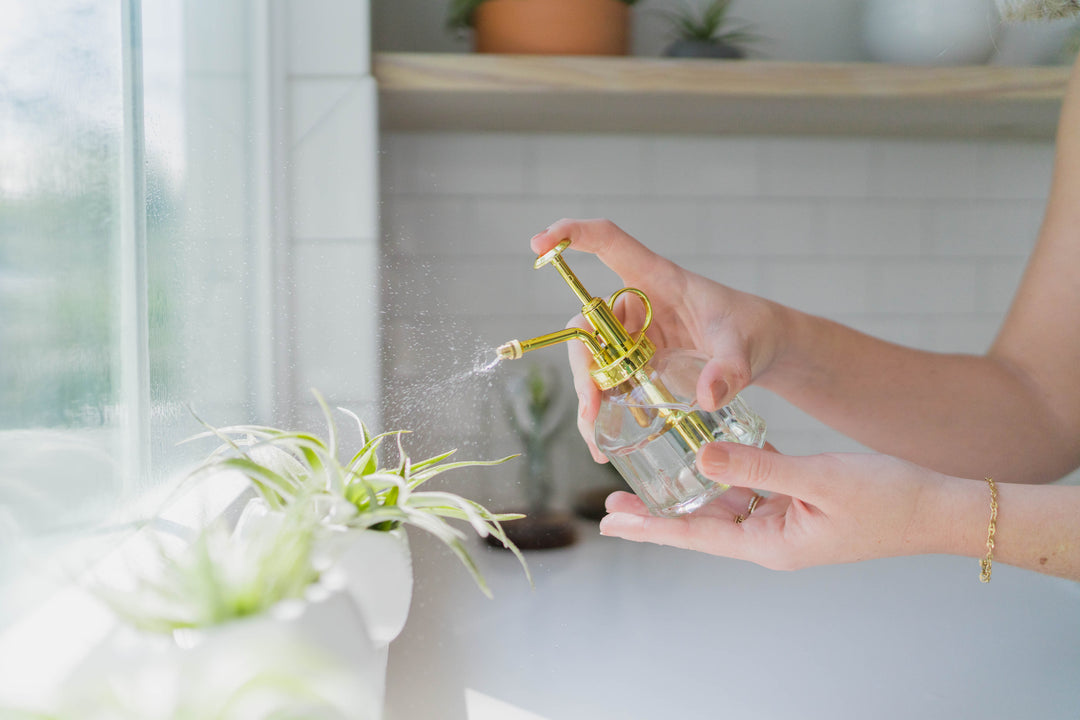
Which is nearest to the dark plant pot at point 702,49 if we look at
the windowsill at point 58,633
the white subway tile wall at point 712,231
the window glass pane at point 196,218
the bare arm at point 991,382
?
the white subway tile wall at point 712,231

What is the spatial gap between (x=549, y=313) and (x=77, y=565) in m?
0.55

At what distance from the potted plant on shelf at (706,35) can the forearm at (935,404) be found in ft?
1.03

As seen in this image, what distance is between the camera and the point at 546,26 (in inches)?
27.2

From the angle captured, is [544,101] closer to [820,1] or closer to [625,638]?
[820,1]

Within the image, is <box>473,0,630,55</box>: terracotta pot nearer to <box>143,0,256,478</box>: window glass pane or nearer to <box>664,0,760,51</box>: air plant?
<box>664,0,760,51</box>: air plant

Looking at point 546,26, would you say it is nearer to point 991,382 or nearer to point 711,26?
point 711,26

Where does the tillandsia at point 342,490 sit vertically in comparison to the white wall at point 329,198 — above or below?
below

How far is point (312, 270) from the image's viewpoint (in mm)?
661

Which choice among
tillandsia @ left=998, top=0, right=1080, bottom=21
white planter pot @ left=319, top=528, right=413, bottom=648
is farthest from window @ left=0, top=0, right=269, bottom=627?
tillandsia @ left=998, top=0, right=1080, bottom=21

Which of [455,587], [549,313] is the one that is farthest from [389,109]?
[455,587]

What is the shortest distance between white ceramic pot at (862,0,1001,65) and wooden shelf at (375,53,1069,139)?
5 centimetres

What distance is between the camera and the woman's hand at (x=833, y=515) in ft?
1.25

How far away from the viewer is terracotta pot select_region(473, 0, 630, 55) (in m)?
0.69

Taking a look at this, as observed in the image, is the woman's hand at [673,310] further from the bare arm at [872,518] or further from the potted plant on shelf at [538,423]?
the potted plant on shelf at [538,423]
